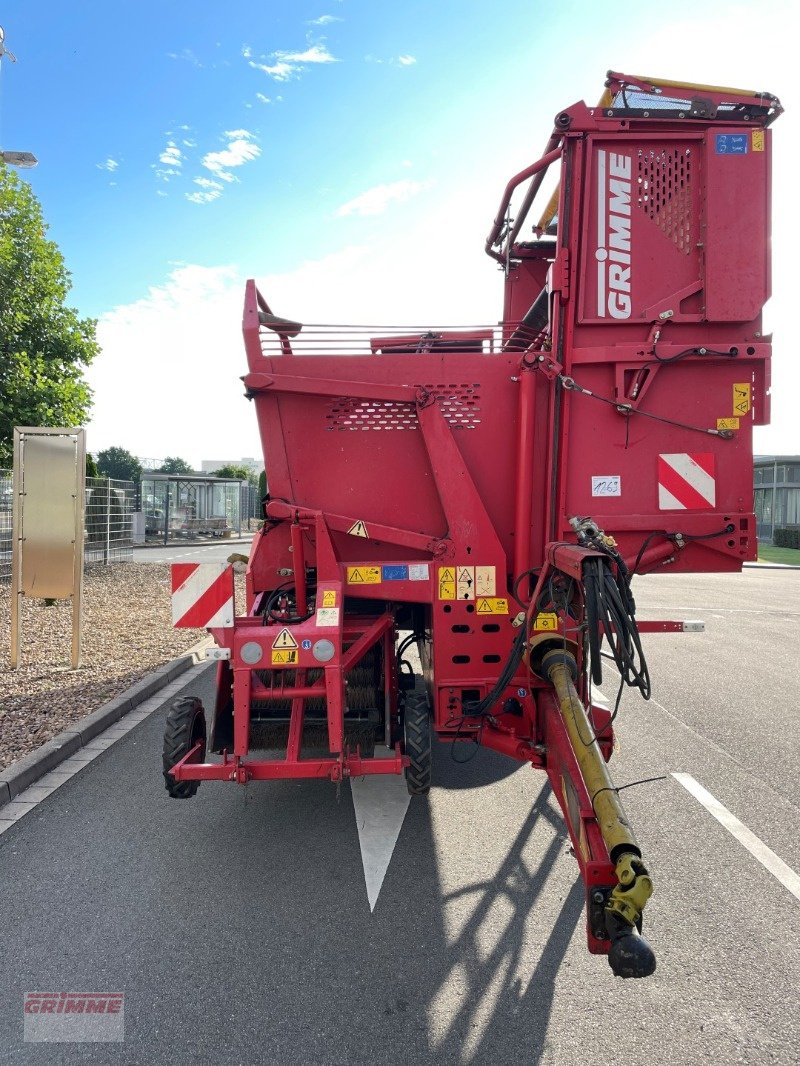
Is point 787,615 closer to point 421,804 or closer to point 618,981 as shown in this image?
point 421,804

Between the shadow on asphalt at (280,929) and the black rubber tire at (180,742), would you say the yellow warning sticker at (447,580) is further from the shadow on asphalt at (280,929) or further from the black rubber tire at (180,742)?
the black rubber tire at (180,742)

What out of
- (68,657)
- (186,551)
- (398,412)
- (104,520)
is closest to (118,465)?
(186,551)

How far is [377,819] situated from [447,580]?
4.94 ft

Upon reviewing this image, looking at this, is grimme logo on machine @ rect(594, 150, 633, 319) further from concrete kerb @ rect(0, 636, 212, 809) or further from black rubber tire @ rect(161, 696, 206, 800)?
concrete kerb @ rect(0, 636, 212, 809)

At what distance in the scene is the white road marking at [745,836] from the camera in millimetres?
3236

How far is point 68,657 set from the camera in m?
7.32

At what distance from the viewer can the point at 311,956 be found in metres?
2.66

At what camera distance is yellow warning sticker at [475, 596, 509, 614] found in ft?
12.4

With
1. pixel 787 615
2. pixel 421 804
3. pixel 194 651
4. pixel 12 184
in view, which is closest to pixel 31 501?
pixel 194 651

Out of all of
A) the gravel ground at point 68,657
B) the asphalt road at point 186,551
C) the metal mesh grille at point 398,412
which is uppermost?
the metal mesh grille at point 398,412

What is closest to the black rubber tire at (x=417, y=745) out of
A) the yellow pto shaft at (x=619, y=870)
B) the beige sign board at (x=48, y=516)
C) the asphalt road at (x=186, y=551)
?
the yellow pto shaft at (x=619, y=870)

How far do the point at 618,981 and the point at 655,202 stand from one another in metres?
3.82
